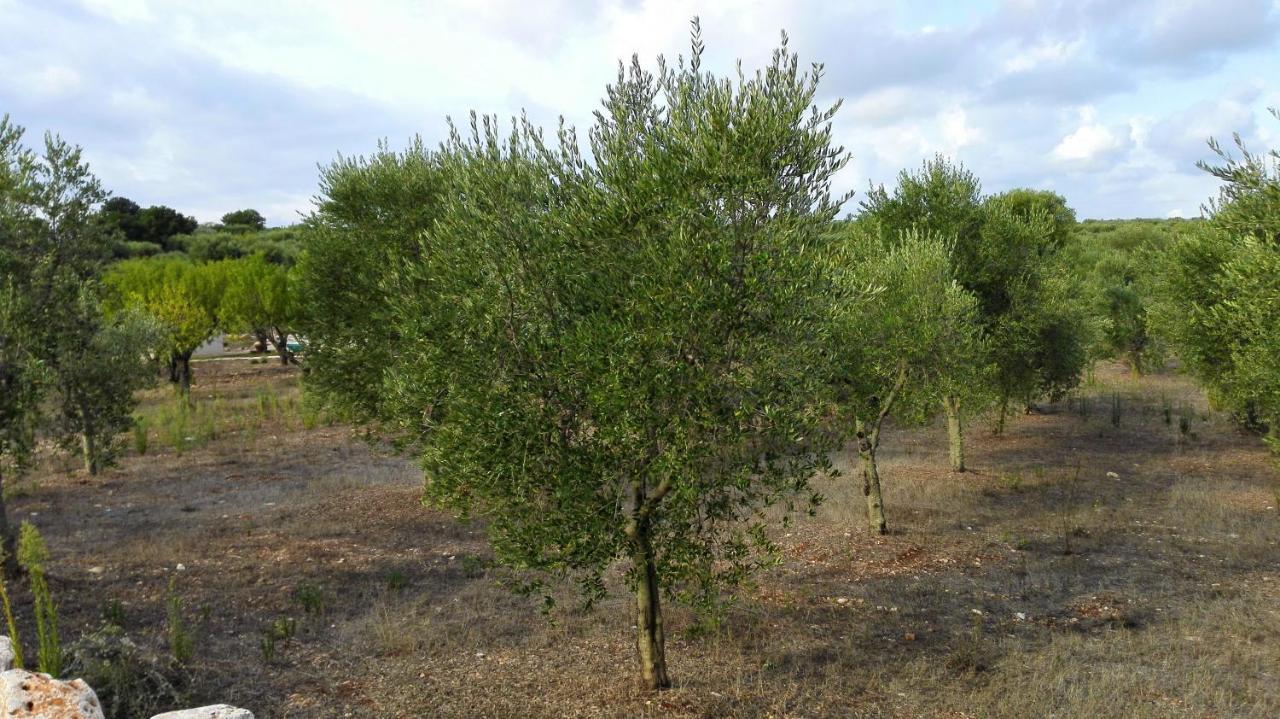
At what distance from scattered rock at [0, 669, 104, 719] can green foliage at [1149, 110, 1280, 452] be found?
21.5 metres

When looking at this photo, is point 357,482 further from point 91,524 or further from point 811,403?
point 811,403

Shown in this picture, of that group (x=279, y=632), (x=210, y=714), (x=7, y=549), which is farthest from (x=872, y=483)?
(x=7, y=549)

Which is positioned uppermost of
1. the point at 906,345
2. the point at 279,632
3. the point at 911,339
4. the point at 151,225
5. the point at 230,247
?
the point at 151,225

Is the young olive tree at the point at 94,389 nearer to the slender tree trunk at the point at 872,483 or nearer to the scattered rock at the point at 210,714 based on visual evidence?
the scattered rock at the point at 210,714

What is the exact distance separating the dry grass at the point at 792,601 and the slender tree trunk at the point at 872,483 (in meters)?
0.74

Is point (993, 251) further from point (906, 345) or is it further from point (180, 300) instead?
point (180, 300)

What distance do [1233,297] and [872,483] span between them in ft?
52.8

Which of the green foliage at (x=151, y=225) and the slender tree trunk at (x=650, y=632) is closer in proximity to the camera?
the slender tree trunk at (x=650, y=632)

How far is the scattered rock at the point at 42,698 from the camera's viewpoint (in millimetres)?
8320

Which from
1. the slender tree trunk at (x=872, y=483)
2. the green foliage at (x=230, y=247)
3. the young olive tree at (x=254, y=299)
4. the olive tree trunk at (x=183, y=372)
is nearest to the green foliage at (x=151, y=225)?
the green foliage at (x=230, y=247)

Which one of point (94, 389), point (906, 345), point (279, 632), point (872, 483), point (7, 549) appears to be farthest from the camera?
point (872, 483)

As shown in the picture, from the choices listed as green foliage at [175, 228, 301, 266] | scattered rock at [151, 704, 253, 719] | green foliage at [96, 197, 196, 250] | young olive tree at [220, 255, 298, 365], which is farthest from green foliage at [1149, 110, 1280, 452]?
green foliage at [96, 197, 196, 250]

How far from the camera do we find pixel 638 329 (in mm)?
9617

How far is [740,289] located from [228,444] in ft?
105
